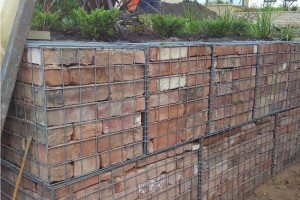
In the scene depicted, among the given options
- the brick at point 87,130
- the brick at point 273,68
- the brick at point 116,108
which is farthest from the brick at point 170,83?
the brick at point 273,68

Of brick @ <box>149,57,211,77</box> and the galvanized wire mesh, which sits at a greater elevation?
brick @ <box>149,57,211,77</box>

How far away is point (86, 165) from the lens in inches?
75.2

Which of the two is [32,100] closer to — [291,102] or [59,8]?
[59,8]

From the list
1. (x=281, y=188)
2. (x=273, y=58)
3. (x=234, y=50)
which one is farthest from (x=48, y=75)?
(x=281, y=188)

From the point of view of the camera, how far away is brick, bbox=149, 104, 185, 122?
87.7 inches

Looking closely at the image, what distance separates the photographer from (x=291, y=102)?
3.78 metres

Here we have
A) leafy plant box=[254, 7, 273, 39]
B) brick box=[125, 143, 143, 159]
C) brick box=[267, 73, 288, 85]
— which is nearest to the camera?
brick box=[125, 143, 143, 159]

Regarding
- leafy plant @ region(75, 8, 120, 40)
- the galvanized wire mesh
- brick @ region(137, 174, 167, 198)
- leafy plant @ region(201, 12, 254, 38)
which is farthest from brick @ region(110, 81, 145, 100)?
leafy plant @ region(201, 12, 254, 38)

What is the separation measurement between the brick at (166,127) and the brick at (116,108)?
230 mm

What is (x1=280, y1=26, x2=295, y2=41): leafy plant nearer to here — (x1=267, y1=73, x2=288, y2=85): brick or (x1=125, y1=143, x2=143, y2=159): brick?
(x1=267, y1=73, x2=288, y2=85): brick

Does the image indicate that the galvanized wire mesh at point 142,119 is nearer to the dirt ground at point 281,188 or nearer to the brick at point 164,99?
the brick at point 164,99

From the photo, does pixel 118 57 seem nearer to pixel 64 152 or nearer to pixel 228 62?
pixel 64 152

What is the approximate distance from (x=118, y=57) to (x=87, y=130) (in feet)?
1.50

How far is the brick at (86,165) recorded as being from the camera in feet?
6.13
